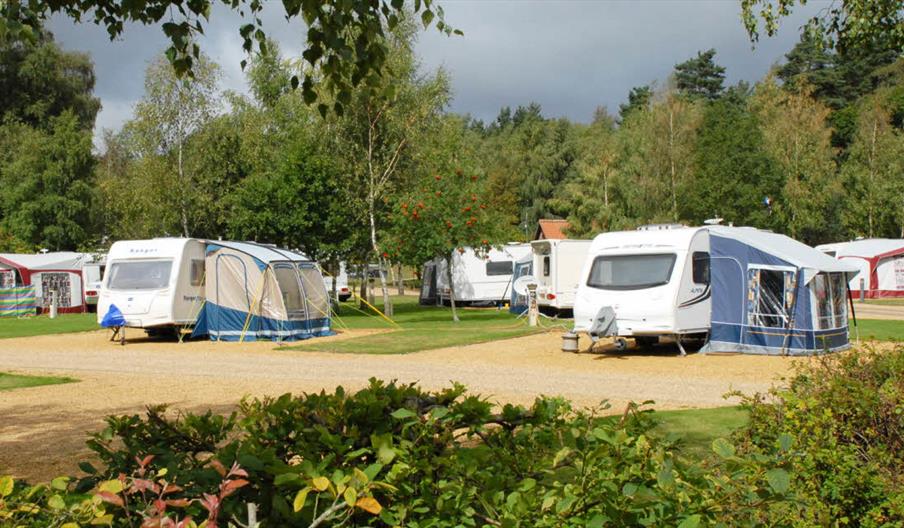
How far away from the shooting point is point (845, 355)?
4.97m

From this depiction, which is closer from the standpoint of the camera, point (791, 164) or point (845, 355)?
point (845, 355)

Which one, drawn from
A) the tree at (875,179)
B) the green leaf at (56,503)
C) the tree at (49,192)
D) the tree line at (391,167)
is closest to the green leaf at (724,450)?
the green leaf at (56,503)

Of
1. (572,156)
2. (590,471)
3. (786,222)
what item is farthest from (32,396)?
(572,156)

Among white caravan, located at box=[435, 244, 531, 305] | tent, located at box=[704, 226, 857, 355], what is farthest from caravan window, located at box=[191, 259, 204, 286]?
white caravan, located at box=[435, 244, 531, 305]

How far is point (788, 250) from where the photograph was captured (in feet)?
49.5

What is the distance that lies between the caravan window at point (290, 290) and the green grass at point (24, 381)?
23.5 ft

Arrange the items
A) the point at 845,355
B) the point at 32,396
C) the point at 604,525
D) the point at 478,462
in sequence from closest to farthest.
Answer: the point at 604,525 < the point at 478,462 < the point at 845,355 < the point at 32,396

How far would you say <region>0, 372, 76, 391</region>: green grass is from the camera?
11.8 metres

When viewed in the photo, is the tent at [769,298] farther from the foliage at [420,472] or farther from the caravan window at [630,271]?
the foliage at [420,472]

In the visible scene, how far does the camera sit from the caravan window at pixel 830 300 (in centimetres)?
1470

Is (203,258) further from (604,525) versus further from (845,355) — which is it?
(604,525)

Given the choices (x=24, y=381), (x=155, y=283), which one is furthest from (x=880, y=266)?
(x=24, y=381)

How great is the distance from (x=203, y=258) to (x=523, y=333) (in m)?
7.64

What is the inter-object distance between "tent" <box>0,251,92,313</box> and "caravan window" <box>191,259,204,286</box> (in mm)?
14786
